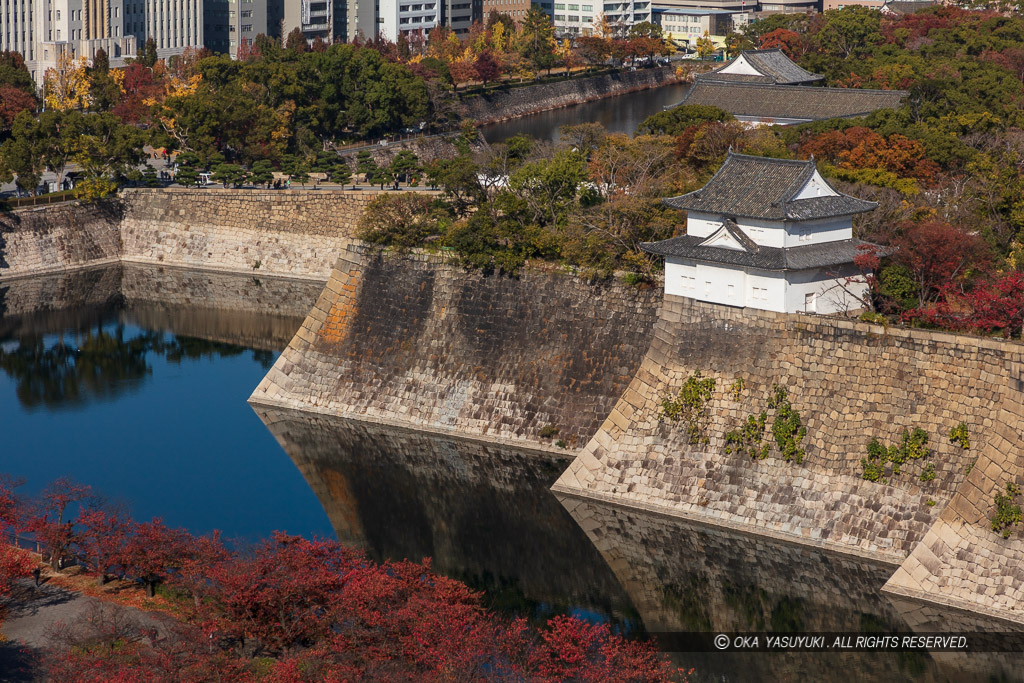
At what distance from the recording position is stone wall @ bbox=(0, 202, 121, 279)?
61031 millimetres

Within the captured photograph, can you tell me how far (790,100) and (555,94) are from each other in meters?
39.7

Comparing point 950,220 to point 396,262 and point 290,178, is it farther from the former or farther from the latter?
point 290,178

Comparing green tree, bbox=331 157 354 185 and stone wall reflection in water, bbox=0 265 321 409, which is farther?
green tree, bbox=331 157 354 185

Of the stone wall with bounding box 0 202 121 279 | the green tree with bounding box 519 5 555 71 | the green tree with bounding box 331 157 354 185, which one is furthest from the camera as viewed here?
the green tree with bounding box 519 5 555 71

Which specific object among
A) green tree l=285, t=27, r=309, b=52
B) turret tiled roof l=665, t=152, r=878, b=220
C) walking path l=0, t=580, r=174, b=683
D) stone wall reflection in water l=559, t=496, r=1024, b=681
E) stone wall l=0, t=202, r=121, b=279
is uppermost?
green tree l=285, t=27, r=309, b=52

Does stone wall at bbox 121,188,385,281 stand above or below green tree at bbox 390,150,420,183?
below

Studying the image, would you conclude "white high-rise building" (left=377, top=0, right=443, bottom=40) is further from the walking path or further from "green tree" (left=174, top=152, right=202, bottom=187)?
the walking path

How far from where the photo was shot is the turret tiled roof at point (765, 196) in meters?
34.8

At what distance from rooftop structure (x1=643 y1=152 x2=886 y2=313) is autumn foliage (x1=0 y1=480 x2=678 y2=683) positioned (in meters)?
10.2

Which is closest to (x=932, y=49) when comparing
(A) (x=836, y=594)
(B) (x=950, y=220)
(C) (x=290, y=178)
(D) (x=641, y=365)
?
(C) (x=290, y=178)

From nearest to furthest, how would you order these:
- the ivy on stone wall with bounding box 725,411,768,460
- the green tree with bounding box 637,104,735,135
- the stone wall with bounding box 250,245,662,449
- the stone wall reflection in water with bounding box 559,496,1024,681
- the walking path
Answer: the walking path
the stone wall reflection in water with bounding box 559,496,1024,681
the ivy on stone wall with bounding box 725,411,768,460
the stone wall with bounding box 250,245,662,449
the green tree with bounding box 637,104,735,135

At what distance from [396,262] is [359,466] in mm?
7367

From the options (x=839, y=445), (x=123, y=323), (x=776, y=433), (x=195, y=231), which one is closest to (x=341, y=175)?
(x=195, y=231)

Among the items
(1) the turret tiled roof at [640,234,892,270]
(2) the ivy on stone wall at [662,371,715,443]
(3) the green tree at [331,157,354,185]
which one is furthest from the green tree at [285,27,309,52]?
(2) the ivy on stone wall at [662,371,715,443]
